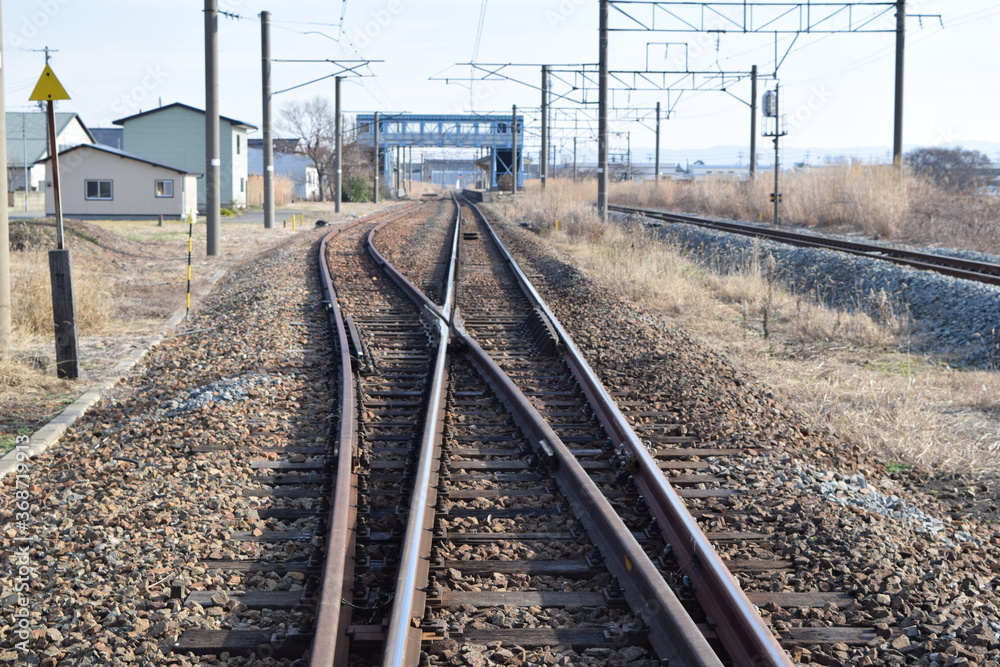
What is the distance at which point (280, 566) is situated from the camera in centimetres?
457

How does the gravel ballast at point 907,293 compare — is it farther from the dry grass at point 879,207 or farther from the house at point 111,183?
the house at point 111,183

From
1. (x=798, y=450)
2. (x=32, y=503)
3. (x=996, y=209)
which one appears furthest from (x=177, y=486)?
(x=996, y=209)

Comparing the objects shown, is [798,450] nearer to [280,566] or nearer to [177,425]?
[280,566]

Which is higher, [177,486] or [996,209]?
[996,209]

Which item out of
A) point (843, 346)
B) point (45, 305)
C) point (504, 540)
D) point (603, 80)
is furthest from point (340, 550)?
point (603, 80)

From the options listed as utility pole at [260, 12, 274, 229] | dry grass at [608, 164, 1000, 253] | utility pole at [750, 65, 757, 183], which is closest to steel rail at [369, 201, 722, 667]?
dry grass at [608, 164, 1000, 253]

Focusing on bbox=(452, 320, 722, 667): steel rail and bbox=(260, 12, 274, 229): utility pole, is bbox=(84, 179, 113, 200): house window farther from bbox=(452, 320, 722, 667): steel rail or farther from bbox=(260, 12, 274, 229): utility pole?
bbox=(452, 320, 722, 667): steel rail

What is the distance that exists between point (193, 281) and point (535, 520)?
14254mm

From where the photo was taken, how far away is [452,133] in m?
91.2

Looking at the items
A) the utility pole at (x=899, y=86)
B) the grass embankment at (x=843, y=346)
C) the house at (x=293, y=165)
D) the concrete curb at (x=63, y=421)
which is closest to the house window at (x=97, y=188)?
the grass embankment at (x=843, y=346)

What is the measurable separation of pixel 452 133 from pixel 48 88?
83.7 m

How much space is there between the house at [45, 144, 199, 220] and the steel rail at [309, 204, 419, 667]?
1348 inches

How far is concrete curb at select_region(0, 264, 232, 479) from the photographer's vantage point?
6.34 meters

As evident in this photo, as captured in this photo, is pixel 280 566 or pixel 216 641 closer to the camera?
pixel 216 641
